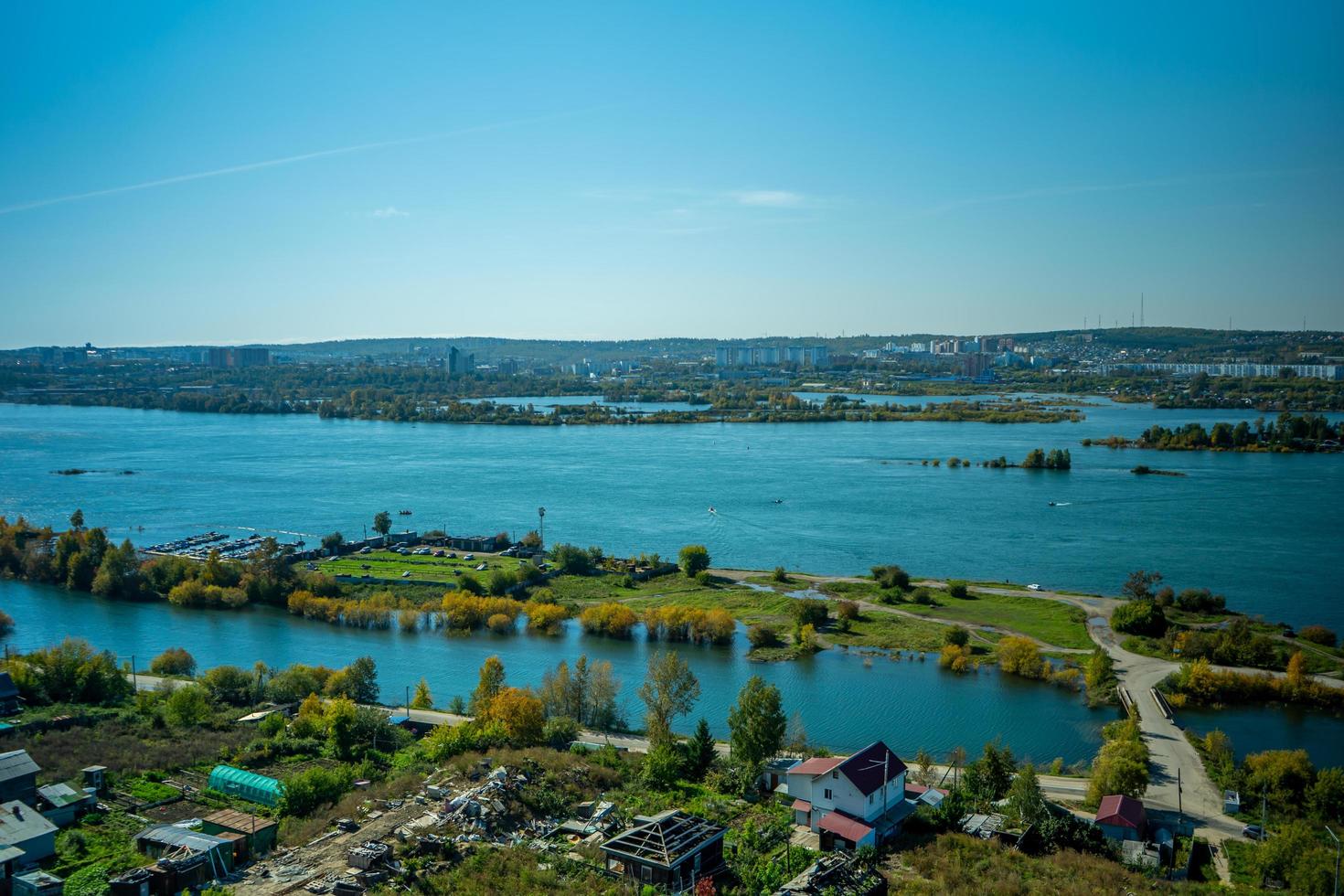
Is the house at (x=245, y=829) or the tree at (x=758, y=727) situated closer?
the house at (x=245, y=829)

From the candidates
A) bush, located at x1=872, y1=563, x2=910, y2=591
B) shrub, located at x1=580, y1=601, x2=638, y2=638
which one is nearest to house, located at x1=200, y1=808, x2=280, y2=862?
shrub, located at x1=580, y1=601, x2=638, y2=638

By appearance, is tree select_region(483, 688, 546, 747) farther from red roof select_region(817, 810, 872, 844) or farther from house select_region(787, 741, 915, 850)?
red roof select_region(817, 810, 872, 844)

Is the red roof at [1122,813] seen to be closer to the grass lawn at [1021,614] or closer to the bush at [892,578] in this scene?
the grass lawn at [1021,614]

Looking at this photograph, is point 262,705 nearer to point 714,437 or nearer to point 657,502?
point 657,502

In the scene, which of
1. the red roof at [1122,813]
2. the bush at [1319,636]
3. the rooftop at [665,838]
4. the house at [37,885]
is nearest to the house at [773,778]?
the rooftop at [665,838]

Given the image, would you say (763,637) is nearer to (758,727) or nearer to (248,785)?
(758,727)

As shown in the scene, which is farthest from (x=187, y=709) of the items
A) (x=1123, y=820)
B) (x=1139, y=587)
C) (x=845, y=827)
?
(x=1139, y=587)

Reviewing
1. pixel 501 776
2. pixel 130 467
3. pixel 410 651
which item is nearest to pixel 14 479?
pixel 130 467
